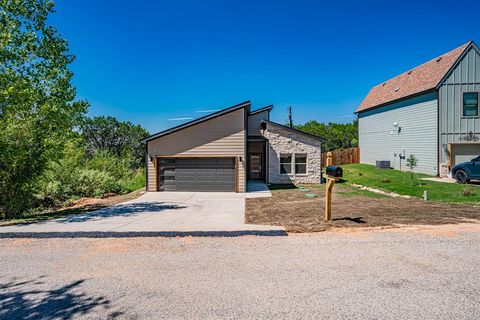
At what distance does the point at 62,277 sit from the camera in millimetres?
4637

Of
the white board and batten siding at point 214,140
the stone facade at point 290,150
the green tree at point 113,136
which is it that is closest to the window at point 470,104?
the stone facade at point 290,150

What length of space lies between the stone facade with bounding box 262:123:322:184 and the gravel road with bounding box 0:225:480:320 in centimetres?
1264

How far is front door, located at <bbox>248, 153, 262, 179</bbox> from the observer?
71.2 ft

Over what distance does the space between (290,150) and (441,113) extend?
9223 mm

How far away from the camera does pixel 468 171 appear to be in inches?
602

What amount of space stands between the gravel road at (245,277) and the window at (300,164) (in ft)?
41.9

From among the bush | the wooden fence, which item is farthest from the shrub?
the wooden fence

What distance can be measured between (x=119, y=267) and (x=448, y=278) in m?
5.14

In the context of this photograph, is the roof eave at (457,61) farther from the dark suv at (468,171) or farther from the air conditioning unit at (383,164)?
the air conditioning unit at (383,164)

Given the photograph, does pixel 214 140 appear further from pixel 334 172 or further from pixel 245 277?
pixel 245 277

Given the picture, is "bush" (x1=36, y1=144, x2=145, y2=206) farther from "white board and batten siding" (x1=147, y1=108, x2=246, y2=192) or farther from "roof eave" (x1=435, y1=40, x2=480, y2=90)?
"roof eave" (x1=435, y1=40, x2=480, y2=90)

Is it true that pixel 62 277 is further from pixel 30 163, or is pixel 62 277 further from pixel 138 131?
pixel 138 131

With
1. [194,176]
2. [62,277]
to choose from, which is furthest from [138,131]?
[62,277]

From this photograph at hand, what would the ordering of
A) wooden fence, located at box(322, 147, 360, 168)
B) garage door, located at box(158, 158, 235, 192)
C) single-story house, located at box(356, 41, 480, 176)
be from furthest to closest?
wooden fence, located at box(322, 147, 360, 168), single-story house, located at box(356, 41, 480, 176), garage door, located at box(158, 158, 235, 192)
